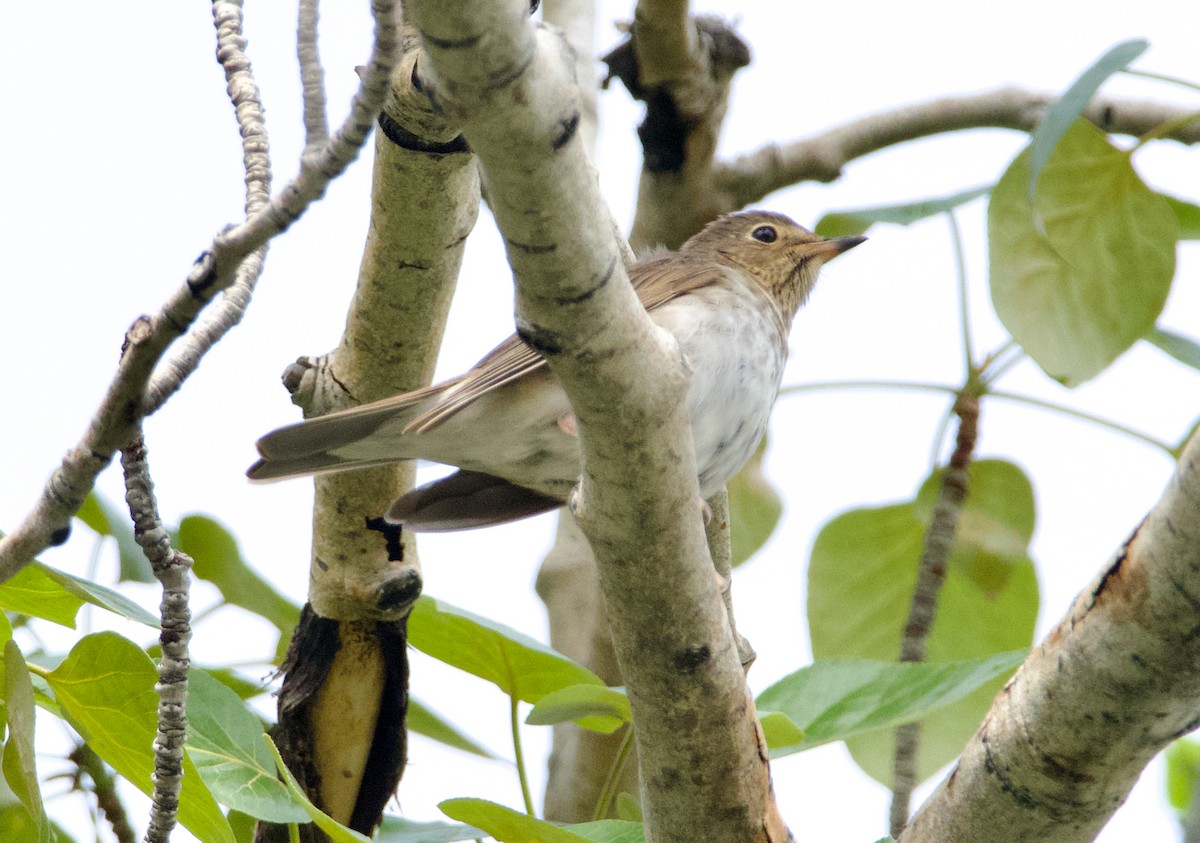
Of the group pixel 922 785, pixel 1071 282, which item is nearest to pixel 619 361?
pixel 1071 282

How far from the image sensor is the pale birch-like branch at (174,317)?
51.4 inches

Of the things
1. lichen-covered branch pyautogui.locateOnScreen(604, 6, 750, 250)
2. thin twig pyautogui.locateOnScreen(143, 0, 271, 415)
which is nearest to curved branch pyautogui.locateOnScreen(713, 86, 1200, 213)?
lichen-covered branch pyautogui.locateOnScreen(604, 6, 750, 250)

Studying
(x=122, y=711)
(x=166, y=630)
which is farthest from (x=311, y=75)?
(x=122, y=711)

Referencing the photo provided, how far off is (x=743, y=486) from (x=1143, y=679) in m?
2.12

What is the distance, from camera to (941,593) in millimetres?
3504

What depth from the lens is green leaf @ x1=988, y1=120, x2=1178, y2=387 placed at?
2877 millimetres

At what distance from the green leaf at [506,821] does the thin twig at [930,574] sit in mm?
684

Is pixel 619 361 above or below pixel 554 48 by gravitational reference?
below

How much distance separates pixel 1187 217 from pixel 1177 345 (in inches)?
14.8

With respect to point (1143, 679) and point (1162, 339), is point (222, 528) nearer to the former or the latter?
point (1143, 679)

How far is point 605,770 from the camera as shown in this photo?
11.2 ft

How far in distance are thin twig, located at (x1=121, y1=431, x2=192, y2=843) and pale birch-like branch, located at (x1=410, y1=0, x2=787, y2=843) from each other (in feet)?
1.74

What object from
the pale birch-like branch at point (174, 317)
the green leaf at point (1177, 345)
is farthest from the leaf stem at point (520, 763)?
the green leaf at point (1177, 345)

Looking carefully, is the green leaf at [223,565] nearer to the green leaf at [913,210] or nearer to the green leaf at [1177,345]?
the green leaf at [913,210]
